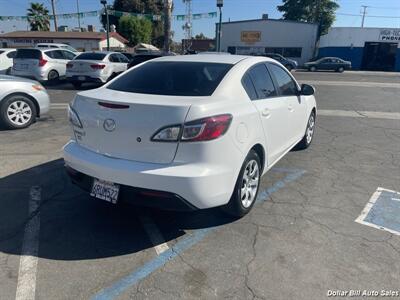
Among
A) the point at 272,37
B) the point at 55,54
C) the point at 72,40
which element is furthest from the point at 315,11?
the point at 55,54

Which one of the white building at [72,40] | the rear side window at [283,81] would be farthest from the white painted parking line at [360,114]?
the white building at [72,40]

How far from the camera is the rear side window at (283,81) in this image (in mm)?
4457

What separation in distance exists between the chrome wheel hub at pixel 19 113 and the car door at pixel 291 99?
Answer: 17.0 ft

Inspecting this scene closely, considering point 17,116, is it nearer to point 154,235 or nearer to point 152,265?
point 154,235

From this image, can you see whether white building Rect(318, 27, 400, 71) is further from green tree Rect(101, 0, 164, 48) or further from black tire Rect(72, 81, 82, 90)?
black tire Rect(72, 81, 82, 90)

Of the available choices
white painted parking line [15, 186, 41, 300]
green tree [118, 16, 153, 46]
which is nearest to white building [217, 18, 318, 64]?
green tree [118, 16, 153, 46]

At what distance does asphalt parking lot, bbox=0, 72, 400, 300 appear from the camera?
2609 mm

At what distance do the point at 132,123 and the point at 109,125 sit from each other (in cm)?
25

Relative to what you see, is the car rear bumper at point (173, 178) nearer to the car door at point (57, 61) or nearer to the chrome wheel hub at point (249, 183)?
the chrome wheel hub at point (249, 183)

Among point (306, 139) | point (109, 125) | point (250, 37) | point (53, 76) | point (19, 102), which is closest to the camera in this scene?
point (109, 125)

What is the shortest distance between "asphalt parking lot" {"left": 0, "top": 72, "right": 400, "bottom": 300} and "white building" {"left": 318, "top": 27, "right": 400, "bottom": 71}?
133ft

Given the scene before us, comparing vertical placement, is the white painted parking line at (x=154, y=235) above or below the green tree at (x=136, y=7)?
below

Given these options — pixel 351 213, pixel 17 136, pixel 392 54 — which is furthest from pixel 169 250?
pixel 392 54

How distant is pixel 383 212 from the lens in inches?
150
